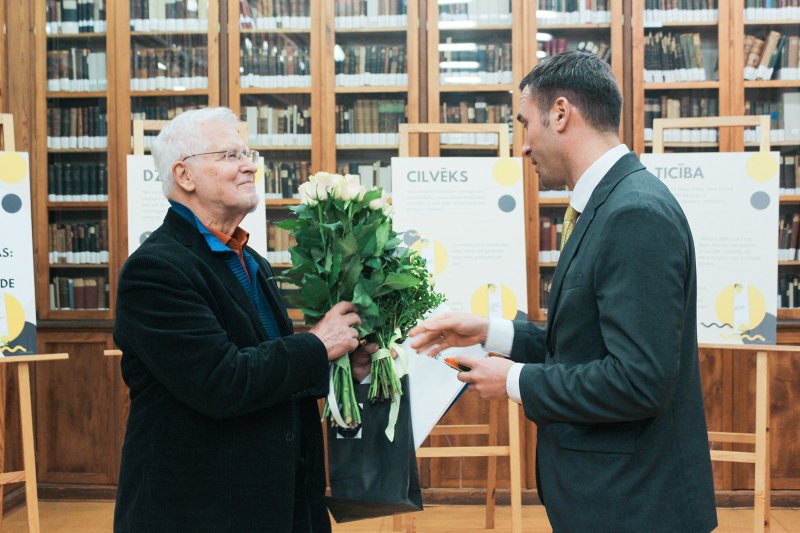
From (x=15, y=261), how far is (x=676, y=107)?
3.78 m

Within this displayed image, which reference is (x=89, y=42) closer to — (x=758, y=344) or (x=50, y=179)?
(x=50, y=179)

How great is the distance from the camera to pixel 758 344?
357cm

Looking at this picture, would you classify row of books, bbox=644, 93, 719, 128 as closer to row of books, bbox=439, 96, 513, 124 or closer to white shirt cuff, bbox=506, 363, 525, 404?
row of books, bbox=439, 96, 513, 124

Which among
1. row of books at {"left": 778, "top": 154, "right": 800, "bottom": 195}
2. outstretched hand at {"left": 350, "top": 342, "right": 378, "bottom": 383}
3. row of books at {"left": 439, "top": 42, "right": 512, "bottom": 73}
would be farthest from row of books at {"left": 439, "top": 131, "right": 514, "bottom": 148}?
outstretched hand at {"left": 350, "top": 342, "right": 378, "bottom": 383}

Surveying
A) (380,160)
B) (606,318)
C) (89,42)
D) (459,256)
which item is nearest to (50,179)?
(89,42)

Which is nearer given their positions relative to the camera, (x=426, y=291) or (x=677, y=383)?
(x=677, y=383)

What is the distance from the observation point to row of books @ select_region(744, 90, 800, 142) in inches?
182

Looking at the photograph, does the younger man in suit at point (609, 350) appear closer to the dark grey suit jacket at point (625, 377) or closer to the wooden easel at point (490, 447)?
the dark grey suit jacket at point (625, 377)

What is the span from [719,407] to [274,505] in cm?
345

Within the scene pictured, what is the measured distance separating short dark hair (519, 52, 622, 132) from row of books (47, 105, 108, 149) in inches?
152

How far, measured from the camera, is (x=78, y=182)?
15.8 ft

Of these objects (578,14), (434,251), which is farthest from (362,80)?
(434,251)

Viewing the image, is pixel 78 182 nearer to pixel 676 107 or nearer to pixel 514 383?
pixel 676 107

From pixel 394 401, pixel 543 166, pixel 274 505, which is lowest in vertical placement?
pixel 274 505
